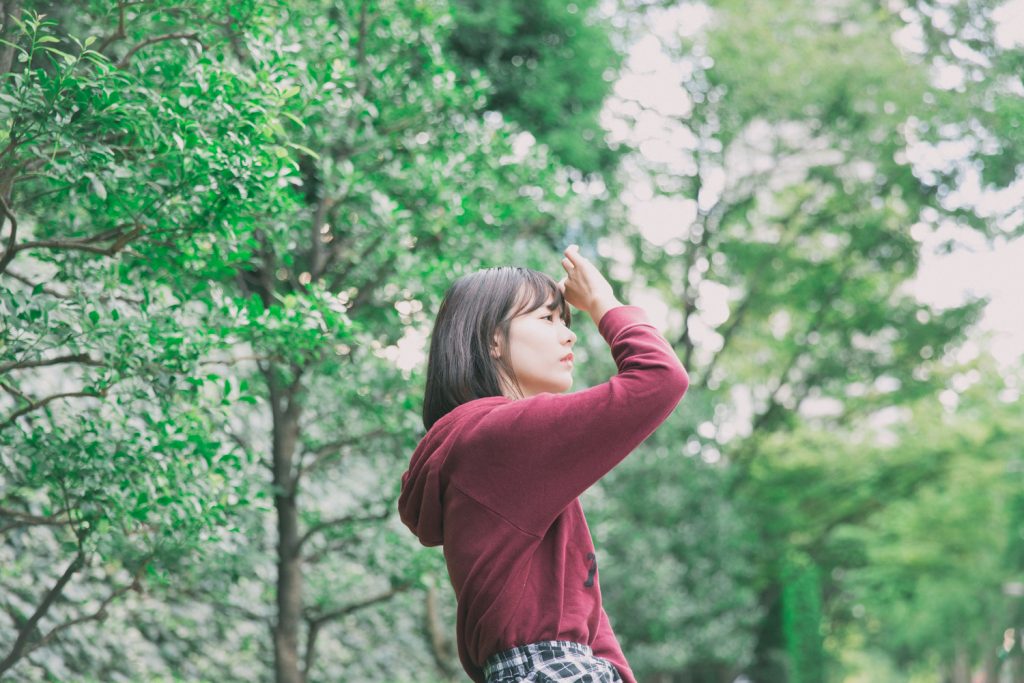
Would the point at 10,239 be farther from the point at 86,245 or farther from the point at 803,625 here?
the point at 803,625

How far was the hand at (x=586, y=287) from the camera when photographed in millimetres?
2047

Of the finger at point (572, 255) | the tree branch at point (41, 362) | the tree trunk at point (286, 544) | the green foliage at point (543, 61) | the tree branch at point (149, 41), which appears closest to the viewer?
the finger at point (572, 255)

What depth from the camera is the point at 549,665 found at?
1845 millimetres

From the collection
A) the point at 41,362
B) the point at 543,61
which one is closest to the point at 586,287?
the point at 41,362

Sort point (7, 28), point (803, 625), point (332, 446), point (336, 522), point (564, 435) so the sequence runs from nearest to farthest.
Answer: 1. point (564, 435)
2. point (7, 28)
3. point (336, 522)
4. point (332, 446)
5. point (803, 625)

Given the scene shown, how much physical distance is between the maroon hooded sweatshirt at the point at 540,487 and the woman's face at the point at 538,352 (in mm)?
126

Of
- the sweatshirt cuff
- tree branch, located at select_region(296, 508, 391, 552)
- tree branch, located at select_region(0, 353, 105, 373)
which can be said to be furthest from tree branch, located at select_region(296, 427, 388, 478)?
the sweatshirt cuff

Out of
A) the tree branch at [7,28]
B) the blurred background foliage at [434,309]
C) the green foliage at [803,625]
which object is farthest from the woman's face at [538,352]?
the green foliage at [803,625]

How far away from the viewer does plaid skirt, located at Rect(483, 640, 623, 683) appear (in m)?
1.84

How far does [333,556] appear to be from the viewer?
308 inches

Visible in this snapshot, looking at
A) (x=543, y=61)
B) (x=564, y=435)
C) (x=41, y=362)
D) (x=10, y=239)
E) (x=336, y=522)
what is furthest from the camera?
(x=543, y=61)

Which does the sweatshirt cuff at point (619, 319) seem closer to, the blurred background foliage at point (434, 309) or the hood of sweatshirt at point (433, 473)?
the hood of sweatshirt at point (433, 473)

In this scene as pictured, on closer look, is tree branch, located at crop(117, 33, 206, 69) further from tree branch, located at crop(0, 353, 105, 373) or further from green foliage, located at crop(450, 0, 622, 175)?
green foliage, located at crop(450, 0, 622, 175)

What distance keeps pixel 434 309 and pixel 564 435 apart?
14.9ft
